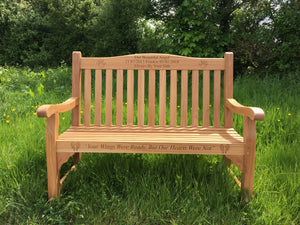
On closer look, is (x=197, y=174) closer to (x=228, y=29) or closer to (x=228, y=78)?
(x=228, y=78)

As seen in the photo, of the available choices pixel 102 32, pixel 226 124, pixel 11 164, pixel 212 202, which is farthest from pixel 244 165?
pixel 102 32

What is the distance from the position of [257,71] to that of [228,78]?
443 centimetres

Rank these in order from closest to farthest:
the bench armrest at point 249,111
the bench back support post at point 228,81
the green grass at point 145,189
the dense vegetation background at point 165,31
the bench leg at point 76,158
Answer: the bench armrest at point 249,111 → the green grass at point 145,189 → the bench back support post at point 228,81 → the bench leg at point 76,158 → the dense vegetation background at point 165,31

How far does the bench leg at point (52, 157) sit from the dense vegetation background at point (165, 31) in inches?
184

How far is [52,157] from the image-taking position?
1836mm

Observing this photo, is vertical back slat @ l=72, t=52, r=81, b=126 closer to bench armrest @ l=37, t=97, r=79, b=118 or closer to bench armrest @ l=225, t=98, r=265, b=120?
bench armrest @ l=37, t=97, r=79, b=118

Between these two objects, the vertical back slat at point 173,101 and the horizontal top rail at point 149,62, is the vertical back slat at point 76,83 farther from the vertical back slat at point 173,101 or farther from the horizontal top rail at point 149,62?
the vertical back slat at point 173,101

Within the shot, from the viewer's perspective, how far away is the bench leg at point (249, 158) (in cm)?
179

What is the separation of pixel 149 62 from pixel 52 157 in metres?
1.17

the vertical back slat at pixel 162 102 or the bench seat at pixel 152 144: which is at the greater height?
the vertical back slat at pixel 162 102

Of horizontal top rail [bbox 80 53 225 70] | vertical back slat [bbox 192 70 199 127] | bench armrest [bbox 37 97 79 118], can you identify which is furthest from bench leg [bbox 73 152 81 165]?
vertical back slat [bbox 192 70 199 127]

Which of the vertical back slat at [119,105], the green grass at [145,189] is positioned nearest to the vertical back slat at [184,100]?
the green grass at [145,189]

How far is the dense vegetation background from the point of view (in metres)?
5.80

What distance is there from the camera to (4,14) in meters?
13.5
